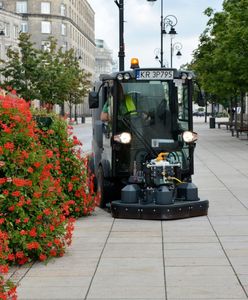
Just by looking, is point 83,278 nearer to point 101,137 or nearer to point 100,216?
point 100,216

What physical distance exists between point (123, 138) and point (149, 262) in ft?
15.1

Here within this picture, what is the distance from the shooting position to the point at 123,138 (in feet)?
40.7

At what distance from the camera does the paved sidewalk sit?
676 centimetres

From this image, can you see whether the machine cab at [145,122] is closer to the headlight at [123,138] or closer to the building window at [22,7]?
the headlight at [123,138]

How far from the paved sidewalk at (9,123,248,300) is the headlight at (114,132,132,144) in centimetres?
131

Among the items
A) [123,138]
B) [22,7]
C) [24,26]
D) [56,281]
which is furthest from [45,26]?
[56,281]

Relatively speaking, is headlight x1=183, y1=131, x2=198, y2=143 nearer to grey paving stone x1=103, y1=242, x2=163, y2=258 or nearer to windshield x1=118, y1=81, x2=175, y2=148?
windshield x1=118, y1=81, x2=175, y2=148

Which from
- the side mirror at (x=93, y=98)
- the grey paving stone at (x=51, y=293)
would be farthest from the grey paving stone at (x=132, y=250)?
the side mirror at (x=93, y=98)

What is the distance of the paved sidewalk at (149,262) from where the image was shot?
22.2ft

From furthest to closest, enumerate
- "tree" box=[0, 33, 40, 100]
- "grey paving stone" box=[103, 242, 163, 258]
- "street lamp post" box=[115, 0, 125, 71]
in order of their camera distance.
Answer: "tree" box=[0, 33, 40, 100]
"street lamp post" box=[115, 0, 125, 71]
"grey paving stone" box=[103, 242, 163, 258]

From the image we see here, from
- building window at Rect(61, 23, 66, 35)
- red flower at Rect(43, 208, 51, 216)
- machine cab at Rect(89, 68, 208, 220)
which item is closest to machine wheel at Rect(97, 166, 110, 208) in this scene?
machine cab at Rect(89, 68, 208, 220)

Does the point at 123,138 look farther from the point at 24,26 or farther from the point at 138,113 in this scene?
the point at 24,26

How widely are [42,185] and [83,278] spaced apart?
1.40 m

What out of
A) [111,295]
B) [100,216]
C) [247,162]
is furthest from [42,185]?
[247,162]
